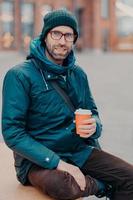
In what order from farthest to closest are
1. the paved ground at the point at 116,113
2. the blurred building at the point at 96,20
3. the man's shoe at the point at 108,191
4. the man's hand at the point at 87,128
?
the blurred building at the point at 96,20 → the paved ground at the point at 116,113 → the man's shoe at the point at 108,191 → the man's hand at the point at 87,128

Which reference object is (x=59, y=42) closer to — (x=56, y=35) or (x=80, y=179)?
(x=56, y=35)

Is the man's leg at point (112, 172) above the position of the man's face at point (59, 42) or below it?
below

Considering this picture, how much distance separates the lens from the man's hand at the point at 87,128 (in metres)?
3.67

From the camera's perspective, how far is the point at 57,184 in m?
3.65

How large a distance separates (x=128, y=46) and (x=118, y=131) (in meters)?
48.6

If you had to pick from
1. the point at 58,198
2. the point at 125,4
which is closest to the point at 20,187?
the point at 58,198

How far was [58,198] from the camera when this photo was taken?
3711 mm

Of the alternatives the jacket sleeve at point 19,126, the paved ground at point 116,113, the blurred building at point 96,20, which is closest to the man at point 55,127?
the jacket sleeve at point 19,126

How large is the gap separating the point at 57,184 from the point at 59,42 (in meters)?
0.99

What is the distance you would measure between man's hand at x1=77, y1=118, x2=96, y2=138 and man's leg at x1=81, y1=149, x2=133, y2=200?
12.5 inches

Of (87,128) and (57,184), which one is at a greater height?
(87,128)

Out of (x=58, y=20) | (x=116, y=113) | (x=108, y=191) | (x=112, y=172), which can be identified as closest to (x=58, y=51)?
(x=58, y=20)

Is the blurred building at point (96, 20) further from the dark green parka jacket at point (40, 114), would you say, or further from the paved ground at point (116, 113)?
the dark green parka jacket at point (40, 114)

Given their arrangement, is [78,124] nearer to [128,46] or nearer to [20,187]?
[20,187]
